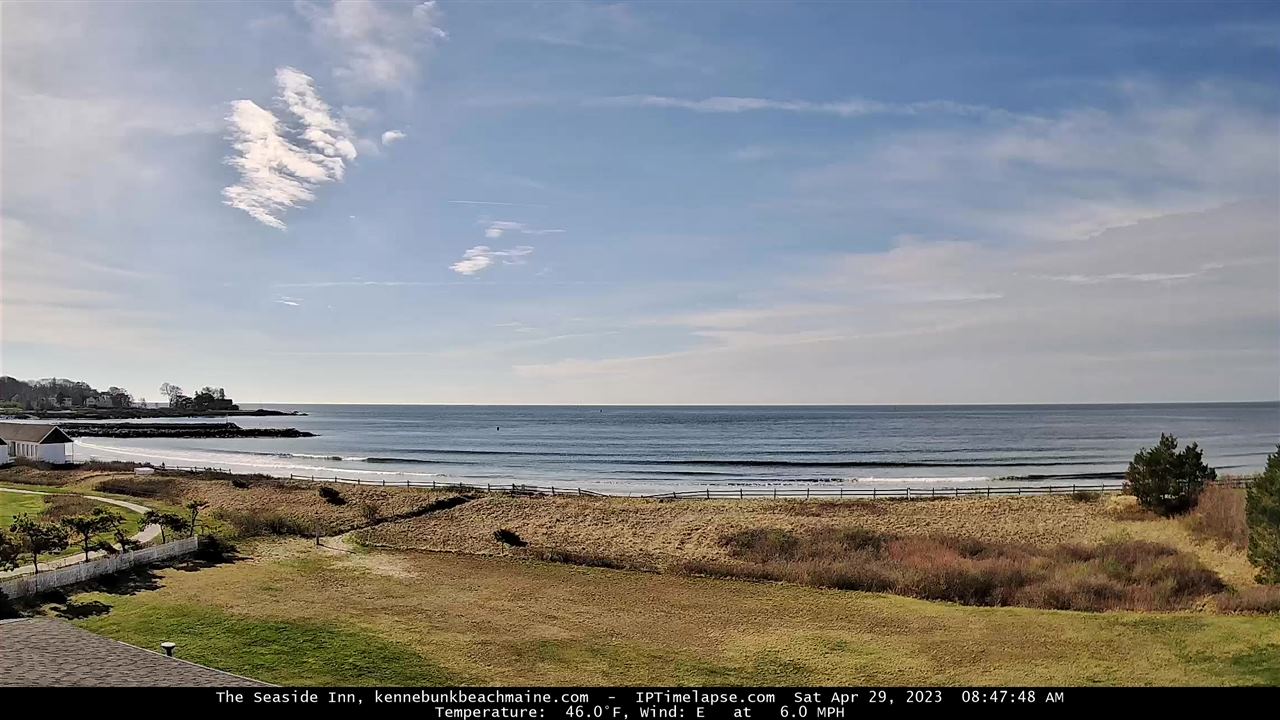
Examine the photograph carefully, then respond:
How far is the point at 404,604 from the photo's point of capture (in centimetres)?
2412

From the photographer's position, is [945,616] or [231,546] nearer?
[945,616]

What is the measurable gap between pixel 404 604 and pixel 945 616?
1671 cm

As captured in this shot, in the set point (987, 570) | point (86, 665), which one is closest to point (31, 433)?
point (86, 665)

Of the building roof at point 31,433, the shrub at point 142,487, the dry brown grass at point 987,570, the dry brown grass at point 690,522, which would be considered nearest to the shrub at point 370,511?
the dry brown grass at point 690,522

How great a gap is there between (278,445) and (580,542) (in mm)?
110388

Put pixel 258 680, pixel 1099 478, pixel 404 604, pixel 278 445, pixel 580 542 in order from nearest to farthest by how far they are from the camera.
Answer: pixel 258 680, pixel 404 604, pixel 580 542, pixel 1099 478, pixel 278 445

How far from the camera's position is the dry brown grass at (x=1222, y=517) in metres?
29.6

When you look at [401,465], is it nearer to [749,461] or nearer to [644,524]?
[749,461]

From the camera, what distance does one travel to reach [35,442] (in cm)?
7225

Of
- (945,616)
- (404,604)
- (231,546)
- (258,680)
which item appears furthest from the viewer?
(231,546)

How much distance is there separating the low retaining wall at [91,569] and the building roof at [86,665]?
422cm

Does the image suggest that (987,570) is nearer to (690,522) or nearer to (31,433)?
(690,522)
